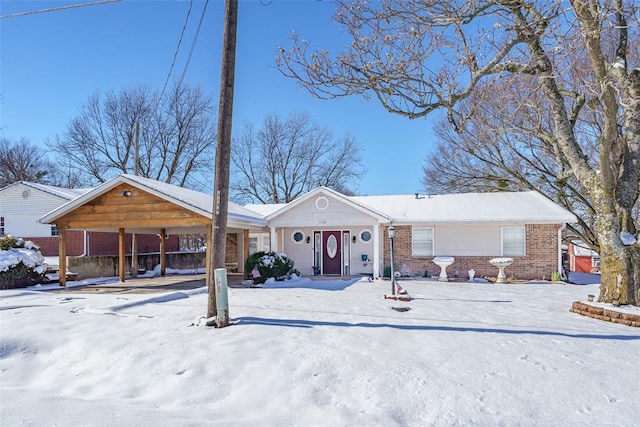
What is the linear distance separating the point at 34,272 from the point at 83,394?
502 inches

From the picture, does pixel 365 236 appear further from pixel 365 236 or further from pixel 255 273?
pixel 255 273

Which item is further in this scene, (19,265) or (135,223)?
(19,265)

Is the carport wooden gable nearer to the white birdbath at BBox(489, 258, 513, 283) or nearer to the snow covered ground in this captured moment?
the snow covered ground

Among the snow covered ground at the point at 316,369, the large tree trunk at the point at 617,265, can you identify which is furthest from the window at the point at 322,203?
the large tree trunk at the point at 617,265

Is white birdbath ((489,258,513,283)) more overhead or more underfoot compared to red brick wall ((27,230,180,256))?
more underfoot

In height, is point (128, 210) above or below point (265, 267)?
above

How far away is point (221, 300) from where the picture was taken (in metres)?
6.87

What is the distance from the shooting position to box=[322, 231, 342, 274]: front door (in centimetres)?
1839

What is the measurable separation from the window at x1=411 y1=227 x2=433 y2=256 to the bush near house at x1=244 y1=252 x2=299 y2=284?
5.39m

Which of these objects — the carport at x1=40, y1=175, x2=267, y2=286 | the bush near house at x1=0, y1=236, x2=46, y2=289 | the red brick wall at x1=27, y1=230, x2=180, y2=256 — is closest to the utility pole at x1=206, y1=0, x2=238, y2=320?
the carport at x1=40, y1=175, x2=267, y2=286

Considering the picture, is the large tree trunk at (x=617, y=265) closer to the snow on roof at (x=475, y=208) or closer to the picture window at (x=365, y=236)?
the snow on roof at (x=475, y=208)

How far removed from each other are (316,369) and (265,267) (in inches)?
395

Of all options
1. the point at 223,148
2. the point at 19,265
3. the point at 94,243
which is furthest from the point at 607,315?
the point at 94,243

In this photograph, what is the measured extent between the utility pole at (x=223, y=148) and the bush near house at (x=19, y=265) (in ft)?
34.7
